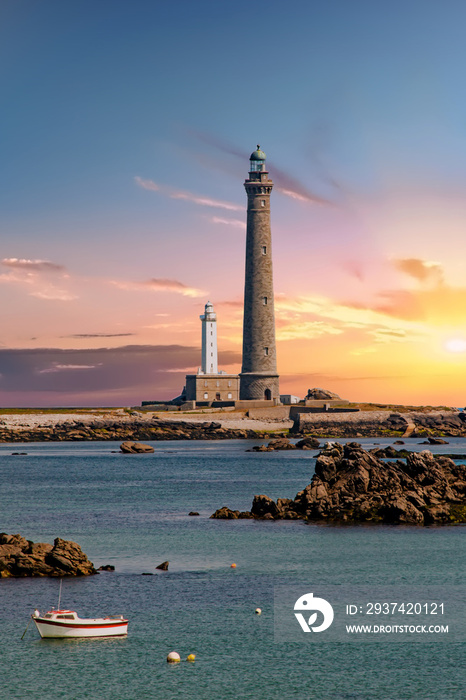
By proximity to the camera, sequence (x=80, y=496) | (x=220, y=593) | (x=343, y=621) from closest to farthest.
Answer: (x=343, y=621) → (x=220, y=593) → (x=80, y=496)

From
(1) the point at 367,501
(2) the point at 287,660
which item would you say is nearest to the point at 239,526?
(1) the point at 367,501

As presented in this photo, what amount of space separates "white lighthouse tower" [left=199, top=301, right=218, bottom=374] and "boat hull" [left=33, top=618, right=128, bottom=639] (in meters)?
116

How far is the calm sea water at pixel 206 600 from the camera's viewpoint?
21.0 meters

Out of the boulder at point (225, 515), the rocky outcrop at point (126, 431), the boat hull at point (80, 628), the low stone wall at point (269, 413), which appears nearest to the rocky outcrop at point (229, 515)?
the boulder at point (225, 515)

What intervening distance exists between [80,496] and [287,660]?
3961cm

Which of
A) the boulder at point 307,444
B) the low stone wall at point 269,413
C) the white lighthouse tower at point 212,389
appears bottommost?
the boulder at point 307,444

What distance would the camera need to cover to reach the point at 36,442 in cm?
12825

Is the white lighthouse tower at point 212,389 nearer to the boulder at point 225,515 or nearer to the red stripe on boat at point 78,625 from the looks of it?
the boulder at point 225,515

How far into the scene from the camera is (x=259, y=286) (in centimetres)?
→ 11731

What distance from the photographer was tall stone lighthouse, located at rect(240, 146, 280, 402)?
11731 cm

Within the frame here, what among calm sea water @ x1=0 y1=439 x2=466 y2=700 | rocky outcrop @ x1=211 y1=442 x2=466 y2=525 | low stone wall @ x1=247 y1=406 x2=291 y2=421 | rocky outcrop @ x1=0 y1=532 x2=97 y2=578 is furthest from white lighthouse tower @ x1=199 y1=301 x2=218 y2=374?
rocky outcrop @ x1=0 y1=532 x2=97 y2=578

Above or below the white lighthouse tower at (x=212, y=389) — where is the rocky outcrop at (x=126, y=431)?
below

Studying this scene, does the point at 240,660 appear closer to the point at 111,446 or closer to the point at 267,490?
the point at 267,490

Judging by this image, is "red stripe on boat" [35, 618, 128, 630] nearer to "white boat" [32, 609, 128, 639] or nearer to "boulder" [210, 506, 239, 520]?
"white boat" [32, 609, 128, 639]
